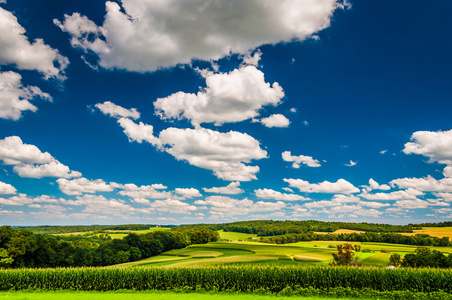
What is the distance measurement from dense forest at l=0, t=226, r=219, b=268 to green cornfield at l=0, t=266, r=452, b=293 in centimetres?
3338

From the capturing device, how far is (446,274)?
31.3 m

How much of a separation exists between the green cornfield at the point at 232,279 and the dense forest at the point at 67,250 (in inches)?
1314

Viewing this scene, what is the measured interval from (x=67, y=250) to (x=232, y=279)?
62214mm

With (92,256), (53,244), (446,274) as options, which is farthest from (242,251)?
(446,274)

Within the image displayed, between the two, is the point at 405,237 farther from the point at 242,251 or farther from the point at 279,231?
the point at 242,251

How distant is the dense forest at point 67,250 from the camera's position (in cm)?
6275

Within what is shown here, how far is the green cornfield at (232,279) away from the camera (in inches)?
1231

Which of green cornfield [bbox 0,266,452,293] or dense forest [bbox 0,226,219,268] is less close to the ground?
green cornfield [bbox 0,266,452,293]

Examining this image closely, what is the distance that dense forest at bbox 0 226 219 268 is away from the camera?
62.8 m

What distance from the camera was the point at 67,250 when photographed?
76.2 m

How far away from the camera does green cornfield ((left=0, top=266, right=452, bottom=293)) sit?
31266 mm

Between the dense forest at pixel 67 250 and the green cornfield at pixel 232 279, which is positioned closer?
the green cornfield at pixel 232 279

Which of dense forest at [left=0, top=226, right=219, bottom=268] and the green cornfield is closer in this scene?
the green cornfield

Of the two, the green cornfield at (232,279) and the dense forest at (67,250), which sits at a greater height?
the green cornfield at (232,279)
